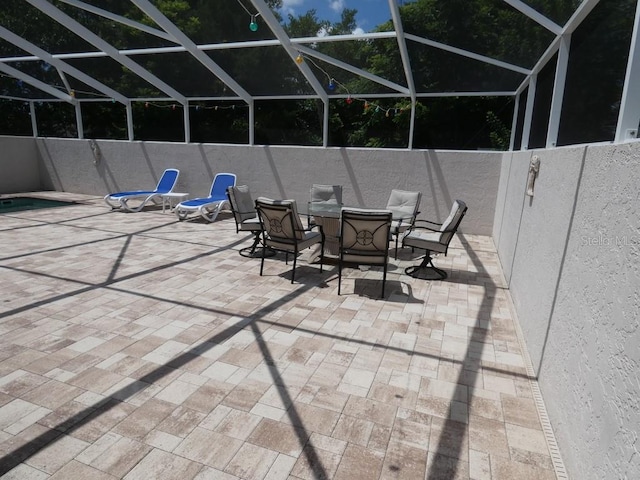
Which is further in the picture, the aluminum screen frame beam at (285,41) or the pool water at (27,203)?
the pool water at (27,203)

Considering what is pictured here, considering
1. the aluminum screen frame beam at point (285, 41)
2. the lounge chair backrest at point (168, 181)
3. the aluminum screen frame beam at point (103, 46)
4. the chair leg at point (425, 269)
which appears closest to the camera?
the chair leg at point (425, 269)

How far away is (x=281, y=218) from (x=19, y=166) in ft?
35.6

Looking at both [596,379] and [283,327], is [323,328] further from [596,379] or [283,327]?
[596,379]

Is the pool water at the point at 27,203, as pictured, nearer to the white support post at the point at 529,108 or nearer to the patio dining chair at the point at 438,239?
the patio dining chair at the point at 438,239

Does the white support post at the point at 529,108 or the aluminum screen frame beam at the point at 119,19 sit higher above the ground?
the aluminum screen frame beam at the point at 119,19

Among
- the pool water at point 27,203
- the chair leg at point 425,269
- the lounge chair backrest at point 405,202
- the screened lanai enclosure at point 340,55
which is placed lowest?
the pool water at point 27,203

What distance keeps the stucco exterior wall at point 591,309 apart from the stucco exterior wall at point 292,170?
480 centimetres

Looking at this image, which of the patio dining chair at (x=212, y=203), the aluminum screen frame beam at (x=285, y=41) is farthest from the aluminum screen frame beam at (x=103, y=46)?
the aluminum screen frame beam at (x=285, y=41)

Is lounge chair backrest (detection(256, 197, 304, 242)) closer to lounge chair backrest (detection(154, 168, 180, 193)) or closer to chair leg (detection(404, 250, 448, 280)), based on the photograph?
chair leg (detection(404, 250, 448, 280))

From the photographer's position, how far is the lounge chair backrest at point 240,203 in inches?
238

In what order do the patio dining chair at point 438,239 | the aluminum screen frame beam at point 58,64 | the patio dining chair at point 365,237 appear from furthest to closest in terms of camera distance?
the aluminum screen frame beam at point 58,64 → the patio dining chair at point 438,239 → the patio dining chair at point 365,237

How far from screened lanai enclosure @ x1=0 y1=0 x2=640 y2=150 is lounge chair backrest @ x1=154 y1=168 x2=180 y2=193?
3.28 ft

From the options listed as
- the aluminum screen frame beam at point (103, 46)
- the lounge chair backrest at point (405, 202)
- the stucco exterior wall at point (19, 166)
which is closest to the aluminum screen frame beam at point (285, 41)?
the lounge chair backrest at point (405, 202)

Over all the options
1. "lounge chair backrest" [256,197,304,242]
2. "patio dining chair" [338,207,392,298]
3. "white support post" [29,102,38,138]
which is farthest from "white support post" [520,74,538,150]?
"white support post" [29,102,38,138]
